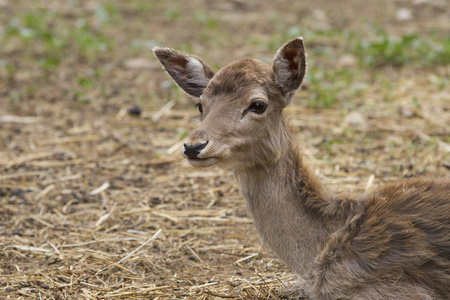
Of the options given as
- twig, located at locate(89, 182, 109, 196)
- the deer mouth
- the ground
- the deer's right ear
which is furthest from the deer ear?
twig, located at locate(89, 182, 109, 196)

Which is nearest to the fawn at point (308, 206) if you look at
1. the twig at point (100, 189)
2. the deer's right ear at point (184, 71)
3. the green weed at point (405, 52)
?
the deer's right ear at point (184, 71)

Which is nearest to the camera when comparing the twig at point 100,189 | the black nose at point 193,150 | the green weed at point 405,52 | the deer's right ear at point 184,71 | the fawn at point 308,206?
the fawn at point 308,206

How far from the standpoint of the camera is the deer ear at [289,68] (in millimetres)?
5094

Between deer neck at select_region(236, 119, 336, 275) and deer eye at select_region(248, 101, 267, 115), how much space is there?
1.01 ft

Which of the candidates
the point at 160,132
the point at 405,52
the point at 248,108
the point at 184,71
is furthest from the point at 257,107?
the point at 405,52

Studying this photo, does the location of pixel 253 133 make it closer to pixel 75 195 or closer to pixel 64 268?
pixel 64 268

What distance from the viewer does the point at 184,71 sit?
5719mm

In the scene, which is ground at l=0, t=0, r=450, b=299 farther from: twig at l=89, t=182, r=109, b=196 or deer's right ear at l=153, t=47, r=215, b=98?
deer's right ear at l=153, t=47, r=215, b=98

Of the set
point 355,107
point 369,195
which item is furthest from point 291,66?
point 355,107

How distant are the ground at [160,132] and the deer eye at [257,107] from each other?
2.02 ft

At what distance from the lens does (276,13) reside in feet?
46.6

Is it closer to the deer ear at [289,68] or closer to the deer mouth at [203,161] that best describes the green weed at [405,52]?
the deer ear at [289,68]

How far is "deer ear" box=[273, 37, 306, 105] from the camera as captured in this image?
5.09m

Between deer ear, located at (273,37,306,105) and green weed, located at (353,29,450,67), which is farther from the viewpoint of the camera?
green weed, located at (353,29,450,67)
